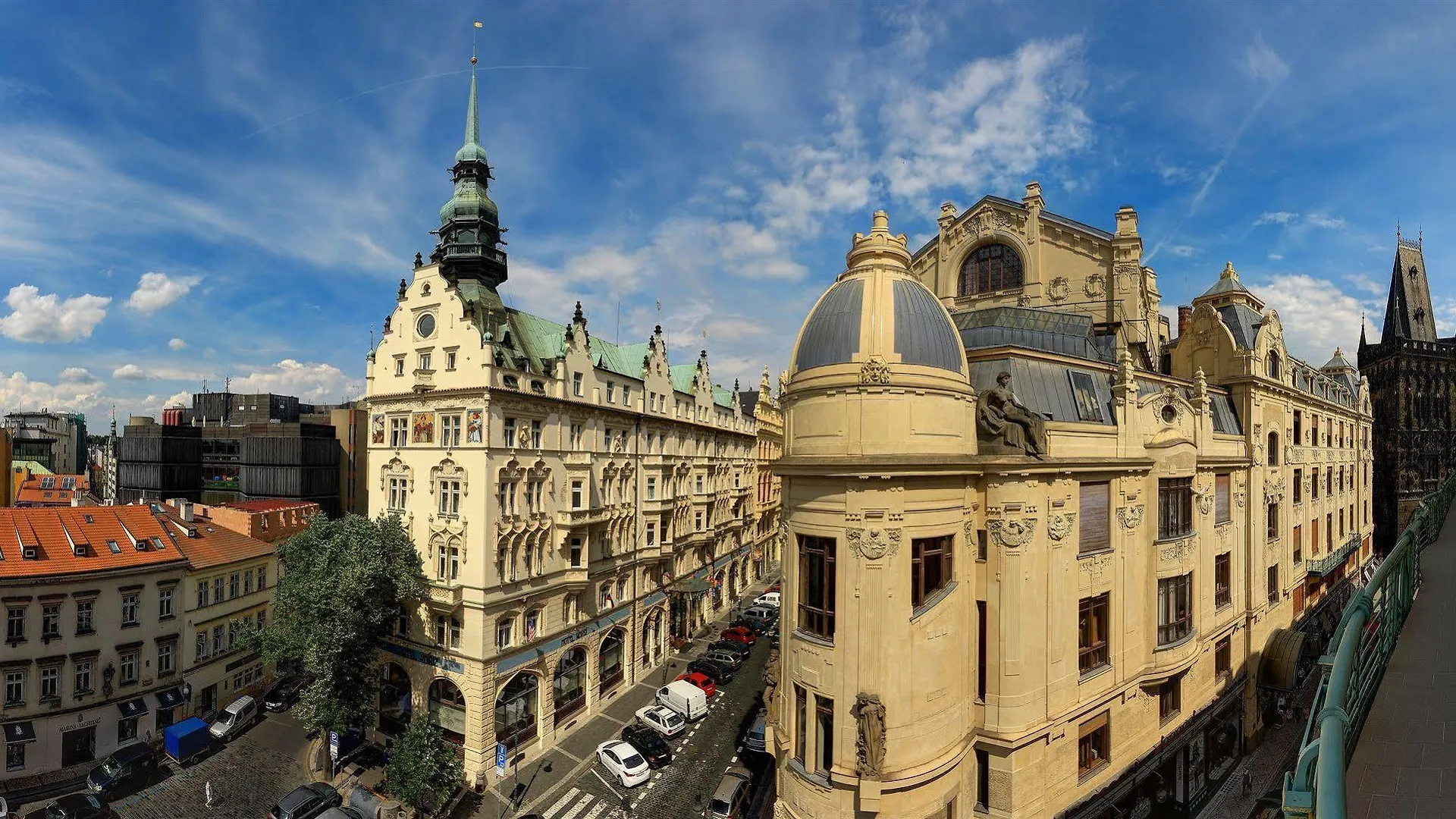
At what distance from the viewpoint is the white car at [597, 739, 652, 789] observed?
105ft

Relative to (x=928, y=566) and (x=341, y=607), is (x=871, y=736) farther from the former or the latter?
(x=341, y=607)

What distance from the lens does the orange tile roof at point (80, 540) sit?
34656mm

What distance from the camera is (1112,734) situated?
74.6 ft

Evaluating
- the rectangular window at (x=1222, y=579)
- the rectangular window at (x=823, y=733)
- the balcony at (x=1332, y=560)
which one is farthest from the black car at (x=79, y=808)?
the balcony at (x=1332, y=560)

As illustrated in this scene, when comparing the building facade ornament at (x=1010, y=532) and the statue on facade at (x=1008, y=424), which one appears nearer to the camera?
the building facade ornament at (x=1010, y=532)

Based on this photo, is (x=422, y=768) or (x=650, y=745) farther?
(x=650, y=745)

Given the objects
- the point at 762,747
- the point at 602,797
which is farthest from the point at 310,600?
the point at 762,747

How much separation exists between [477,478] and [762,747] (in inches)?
818

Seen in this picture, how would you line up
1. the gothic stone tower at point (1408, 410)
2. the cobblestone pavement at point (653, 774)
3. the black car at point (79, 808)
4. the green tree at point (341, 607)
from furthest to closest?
1. the gothic stone tower at point (1408, 410)
2. the green tree at point (341, 607)
3. the cobblestone pavement at point (653, 774)
4. the black car at point (79, 808)

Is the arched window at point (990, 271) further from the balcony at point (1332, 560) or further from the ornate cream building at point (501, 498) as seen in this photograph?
the balcony at point (1332, 560)

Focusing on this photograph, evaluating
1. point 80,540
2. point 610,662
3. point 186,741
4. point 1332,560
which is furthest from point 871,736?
point 80,540

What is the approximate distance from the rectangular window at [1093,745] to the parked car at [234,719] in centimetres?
4511

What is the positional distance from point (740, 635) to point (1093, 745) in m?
32.4

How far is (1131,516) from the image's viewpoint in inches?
918
